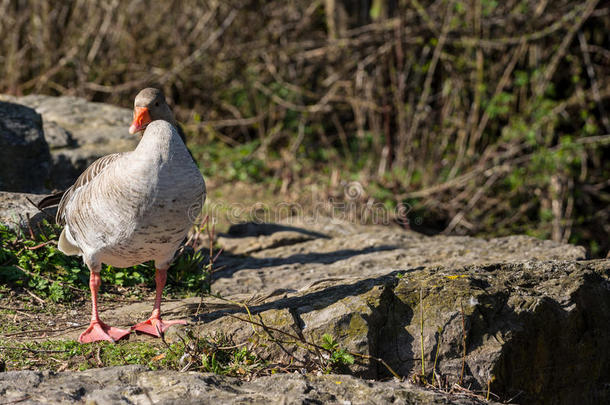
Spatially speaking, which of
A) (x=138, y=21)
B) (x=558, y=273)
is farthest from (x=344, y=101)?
(x=558, y=273)

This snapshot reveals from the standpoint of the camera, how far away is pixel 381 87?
10188mm

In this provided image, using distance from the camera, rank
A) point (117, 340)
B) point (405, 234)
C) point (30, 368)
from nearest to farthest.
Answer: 1. point (30, 368)
2. point (117, 340)
3. point (405, 234)

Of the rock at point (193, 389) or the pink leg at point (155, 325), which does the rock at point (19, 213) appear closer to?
the pink leg at point (155, 325)

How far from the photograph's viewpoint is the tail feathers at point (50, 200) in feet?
15.2

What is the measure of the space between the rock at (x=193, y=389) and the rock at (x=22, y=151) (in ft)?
10.6

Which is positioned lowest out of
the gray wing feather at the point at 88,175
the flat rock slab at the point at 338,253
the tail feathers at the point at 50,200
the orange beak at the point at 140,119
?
the flat rock slab at the point at 338,253

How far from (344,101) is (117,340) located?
7.79m

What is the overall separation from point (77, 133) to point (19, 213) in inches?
76.3

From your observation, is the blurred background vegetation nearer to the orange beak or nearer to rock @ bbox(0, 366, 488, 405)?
the orange beak

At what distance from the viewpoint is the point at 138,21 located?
35.2 feet

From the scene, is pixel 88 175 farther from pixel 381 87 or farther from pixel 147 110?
pixel 381 87

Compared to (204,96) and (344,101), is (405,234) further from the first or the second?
(204,96)

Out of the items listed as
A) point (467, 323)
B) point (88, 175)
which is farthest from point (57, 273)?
point (467, 323)

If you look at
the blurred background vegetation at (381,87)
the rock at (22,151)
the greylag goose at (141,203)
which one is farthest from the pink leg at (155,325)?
the blurred background vegetation at (381,87)
